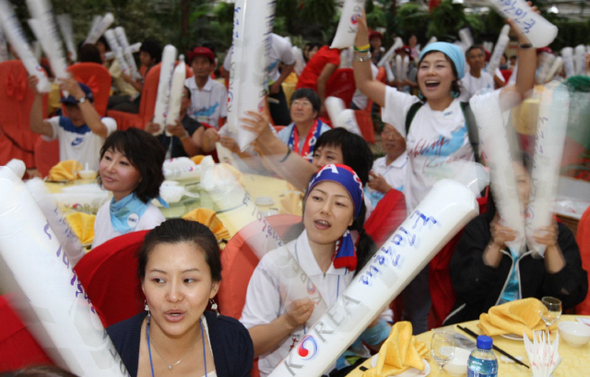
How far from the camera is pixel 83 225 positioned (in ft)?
8.29

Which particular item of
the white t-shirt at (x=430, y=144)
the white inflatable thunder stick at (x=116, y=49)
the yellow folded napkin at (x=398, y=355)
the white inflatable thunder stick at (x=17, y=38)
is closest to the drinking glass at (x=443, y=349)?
the yellow folded napkin at (x=398, y=355)

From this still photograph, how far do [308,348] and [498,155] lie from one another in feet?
2.82

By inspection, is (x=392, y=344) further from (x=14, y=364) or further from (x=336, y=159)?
(x=336, y=159)

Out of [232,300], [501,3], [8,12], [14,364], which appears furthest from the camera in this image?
[8,12]

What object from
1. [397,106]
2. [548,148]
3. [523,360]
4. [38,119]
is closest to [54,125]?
[38,119]

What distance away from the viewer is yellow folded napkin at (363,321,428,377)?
1469 millimetres

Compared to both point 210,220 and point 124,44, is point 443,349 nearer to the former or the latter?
Answer: point 210,220

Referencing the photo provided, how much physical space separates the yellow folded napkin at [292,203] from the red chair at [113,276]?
3.44 feet

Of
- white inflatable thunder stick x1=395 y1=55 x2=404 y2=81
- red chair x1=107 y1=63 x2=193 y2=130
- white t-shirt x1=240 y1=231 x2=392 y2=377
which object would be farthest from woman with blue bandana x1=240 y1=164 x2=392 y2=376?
white inflatable thunder stick x1=395 y1=55 x2=404 y2=81

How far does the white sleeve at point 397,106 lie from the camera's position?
2.74 meters

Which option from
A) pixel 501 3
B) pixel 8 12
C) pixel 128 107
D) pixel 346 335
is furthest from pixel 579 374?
pixel 128 107

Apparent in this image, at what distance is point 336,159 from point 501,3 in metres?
0.97

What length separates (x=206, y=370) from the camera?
152cm

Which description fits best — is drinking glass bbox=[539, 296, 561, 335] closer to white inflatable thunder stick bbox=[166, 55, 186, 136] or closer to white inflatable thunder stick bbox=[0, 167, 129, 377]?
white inflatable thunder stick bbox=[0, 167, 129, 377]
